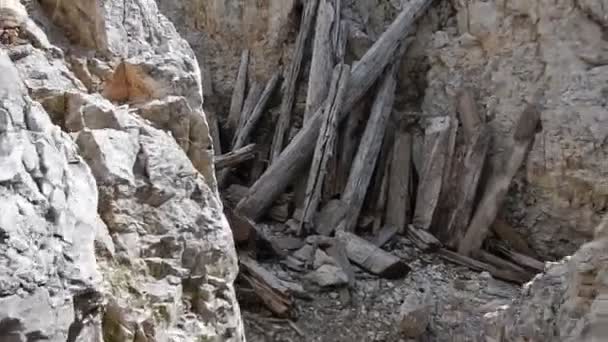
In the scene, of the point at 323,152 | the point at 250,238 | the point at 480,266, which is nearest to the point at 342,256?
the point at 250,238

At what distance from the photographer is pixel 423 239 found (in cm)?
643

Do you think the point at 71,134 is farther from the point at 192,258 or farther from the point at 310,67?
the point at 310,67


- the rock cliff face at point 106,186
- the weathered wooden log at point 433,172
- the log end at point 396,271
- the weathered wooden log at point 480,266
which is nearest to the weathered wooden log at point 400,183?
the weathered wooden log at point 433,172

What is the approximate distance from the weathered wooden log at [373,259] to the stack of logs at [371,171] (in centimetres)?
1

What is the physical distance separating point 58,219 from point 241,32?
246 inches

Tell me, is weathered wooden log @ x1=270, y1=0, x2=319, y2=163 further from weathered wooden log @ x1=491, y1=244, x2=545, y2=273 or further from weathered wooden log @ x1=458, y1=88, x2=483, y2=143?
weathered wooden log @ x1=491, y1=244, x2=545, y2=273

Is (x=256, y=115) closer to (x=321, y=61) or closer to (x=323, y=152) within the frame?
(x=321, y=61)

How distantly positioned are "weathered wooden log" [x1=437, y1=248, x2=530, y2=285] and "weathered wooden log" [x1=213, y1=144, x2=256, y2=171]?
2282 mm

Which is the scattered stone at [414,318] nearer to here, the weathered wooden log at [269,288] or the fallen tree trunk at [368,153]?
the weathered wooden log at [269,288]

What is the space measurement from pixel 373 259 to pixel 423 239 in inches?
28.6

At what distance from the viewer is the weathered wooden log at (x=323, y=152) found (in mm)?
6525

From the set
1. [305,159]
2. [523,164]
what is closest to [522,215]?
[523,164]

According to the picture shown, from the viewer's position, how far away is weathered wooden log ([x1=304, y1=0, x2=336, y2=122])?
7102 mm

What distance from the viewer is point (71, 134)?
2.35 metres
